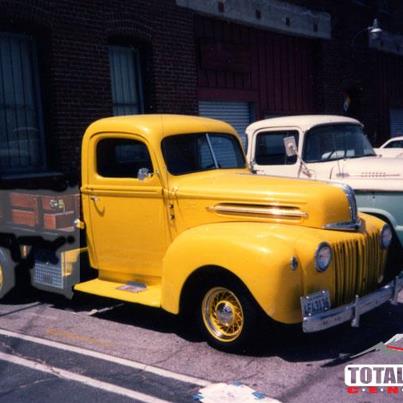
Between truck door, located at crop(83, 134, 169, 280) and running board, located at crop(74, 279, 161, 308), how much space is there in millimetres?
120

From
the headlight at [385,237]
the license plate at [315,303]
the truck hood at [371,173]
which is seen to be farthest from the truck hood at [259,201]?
the truck hood at [371,173]

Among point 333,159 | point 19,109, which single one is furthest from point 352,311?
point 19,109

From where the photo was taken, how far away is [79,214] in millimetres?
6652

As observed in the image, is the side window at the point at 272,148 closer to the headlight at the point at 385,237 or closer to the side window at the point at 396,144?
the headlight at the point at 385,237

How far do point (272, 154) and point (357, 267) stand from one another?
3.51 m

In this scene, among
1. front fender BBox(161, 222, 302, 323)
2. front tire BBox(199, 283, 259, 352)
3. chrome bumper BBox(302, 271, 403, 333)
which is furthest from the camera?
front tire BBox(199, 283, 259, 352)

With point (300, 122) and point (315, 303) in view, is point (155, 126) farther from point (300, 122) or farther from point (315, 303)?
point (300, 122)

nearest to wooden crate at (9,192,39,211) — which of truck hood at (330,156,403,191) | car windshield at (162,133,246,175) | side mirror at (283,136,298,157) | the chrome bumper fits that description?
car windshield at (162,133,246,175)

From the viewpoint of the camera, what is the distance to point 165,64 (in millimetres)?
12078

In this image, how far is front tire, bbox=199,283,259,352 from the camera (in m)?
5.06

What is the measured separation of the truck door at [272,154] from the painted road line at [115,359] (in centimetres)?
396

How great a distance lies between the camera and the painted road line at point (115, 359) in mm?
4773

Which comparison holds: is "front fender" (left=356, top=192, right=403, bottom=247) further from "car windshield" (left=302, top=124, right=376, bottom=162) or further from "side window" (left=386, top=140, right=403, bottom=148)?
"side window" (left=386, top=140, right=403, bottom=148)

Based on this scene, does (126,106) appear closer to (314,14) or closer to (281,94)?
(281,94)
